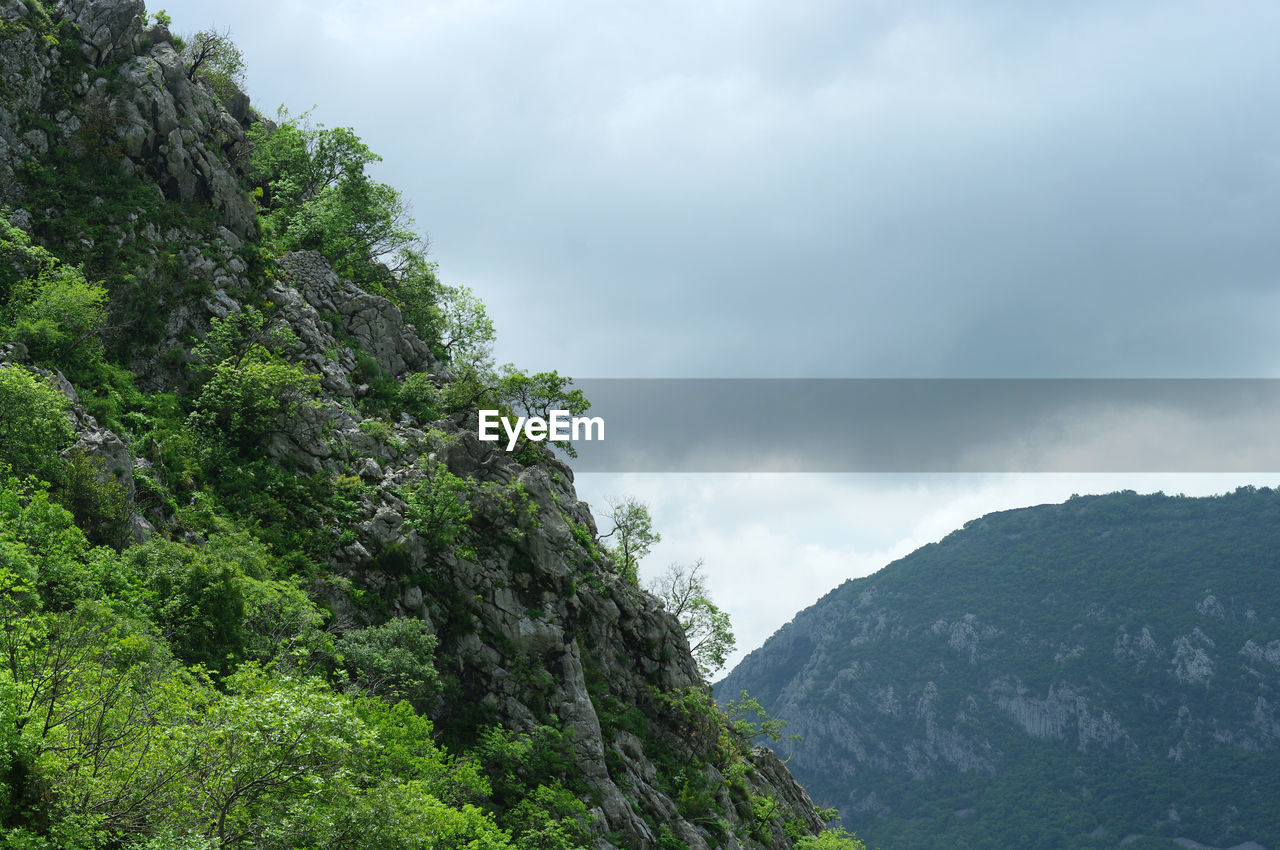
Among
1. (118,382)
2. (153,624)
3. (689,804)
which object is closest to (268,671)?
(153,624)

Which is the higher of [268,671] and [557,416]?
[557,416]

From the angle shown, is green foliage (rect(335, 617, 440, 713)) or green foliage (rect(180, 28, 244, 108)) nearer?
green foliage (rect(335, 617, 440, 713))

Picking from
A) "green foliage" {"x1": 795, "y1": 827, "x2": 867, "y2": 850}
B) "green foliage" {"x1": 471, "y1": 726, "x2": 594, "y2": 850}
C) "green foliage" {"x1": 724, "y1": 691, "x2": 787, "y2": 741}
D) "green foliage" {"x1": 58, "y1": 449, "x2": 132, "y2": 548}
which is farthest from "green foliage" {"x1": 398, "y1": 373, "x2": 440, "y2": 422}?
"green foliage" {"x1": 795, "y1": 827, "x2": 867, "y2": 850}

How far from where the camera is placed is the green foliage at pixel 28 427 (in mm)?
32969

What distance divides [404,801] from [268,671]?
34.3 ft

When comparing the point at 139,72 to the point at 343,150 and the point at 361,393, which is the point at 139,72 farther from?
the point at 361,393

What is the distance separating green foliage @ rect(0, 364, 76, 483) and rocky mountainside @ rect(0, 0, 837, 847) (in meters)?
0.12

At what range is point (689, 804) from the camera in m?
49.2

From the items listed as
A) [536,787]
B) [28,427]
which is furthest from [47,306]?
[536,787]

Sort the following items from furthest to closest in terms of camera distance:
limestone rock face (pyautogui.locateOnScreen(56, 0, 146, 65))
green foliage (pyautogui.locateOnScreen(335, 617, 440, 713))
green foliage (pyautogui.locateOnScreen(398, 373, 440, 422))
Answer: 1. green foliage (pyautogui.locateOnScreen(398, 373, 440, 422))
2. limestone rock face (pyautogui.locateOnScreen(56, 0, 146, 65))
3. green foliage (pyautogui.locateOnScreen(335, 617, 440, 713))

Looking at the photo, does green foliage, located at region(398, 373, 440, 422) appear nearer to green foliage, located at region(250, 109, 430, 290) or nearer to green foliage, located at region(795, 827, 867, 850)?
green foliage, located at region(250, 109, 430, 290)

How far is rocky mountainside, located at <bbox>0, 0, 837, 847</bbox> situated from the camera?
31359mm

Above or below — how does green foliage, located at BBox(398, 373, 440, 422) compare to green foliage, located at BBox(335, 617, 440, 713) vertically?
above

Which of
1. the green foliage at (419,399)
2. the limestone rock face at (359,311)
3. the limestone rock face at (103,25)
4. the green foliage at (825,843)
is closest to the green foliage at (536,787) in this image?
the green foliage at (825,843)
